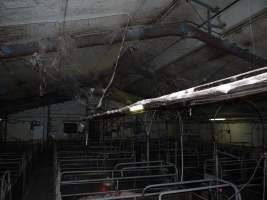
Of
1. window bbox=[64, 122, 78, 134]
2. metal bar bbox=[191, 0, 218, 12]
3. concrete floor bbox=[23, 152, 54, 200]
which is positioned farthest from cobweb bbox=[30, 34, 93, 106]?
window bbox=[64, 122, 78, 134]

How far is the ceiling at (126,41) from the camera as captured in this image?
411 centimetres

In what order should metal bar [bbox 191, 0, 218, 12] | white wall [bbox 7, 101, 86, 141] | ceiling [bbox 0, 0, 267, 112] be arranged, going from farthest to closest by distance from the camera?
1. white wall [bbox 7, 101, 86, 141]
2. metal bar [bbox 191, 0, 218, 12]
3. ceiling [bbox 0, 0, 267, 112]

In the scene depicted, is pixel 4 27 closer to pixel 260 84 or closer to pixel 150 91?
pixel 260 84

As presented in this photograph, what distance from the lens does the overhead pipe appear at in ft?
14.5

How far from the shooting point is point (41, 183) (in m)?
9.93

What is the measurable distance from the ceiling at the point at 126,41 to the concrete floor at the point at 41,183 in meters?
3.46

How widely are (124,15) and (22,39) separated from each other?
1.87 meters

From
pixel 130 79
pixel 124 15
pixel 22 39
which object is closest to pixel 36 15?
pixel 22 39

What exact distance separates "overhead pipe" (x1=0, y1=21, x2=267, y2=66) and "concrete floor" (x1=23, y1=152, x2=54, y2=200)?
527 centimetres

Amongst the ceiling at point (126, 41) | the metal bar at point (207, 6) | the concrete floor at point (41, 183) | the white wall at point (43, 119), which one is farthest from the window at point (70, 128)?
the metal bar at point (207, 6)

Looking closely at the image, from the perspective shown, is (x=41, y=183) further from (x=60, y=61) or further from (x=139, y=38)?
(x=139, y=38)

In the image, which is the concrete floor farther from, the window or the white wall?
the window

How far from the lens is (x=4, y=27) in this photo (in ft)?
13.5

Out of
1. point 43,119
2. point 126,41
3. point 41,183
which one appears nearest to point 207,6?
point 126,41
